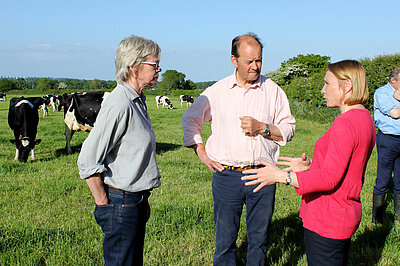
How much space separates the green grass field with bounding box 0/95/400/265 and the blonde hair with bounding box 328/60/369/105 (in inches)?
93.7

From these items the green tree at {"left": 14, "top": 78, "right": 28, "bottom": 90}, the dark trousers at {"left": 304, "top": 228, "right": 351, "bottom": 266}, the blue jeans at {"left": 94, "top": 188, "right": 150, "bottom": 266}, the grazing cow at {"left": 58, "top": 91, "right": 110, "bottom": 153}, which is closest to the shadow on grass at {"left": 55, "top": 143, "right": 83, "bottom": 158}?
the grazing cow at {"left": 58, "top": 91, "right": 110, "bottom": 153}

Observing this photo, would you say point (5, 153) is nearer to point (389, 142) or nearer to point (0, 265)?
point (0, 265)

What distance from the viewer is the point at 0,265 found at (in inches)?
146

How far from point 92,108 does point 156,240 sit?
712 centimetres

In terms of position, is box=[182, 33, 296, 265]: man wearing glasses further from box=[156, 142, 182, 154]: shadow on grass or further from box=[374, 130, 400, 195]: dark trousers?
box=[156, 142, 182, 154]: shadow on grass

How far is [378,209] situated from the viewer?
528 cm

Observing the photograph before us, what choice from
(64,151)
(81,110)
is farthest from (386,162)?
(64,151)

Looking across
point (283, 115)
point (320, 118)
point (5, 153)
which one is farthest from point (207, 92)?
point (320, 118)

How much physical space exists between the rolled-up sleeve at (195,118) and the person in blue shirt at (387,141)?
3.02 metres

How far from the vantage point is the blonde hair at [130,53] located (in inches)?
101

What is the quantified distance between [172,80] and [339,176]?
12118 cm

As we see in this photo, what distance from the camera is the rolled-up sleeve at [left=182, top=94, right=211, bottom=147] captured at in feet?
12.0

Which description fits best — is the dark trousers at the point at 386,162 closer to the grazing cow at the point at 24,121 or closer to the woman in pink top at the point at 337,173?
the woman in pink top at the point at 337,173

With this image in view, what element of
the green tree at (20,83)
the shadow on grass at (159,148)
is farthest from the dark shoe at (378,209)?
the green tree at (20,83)
